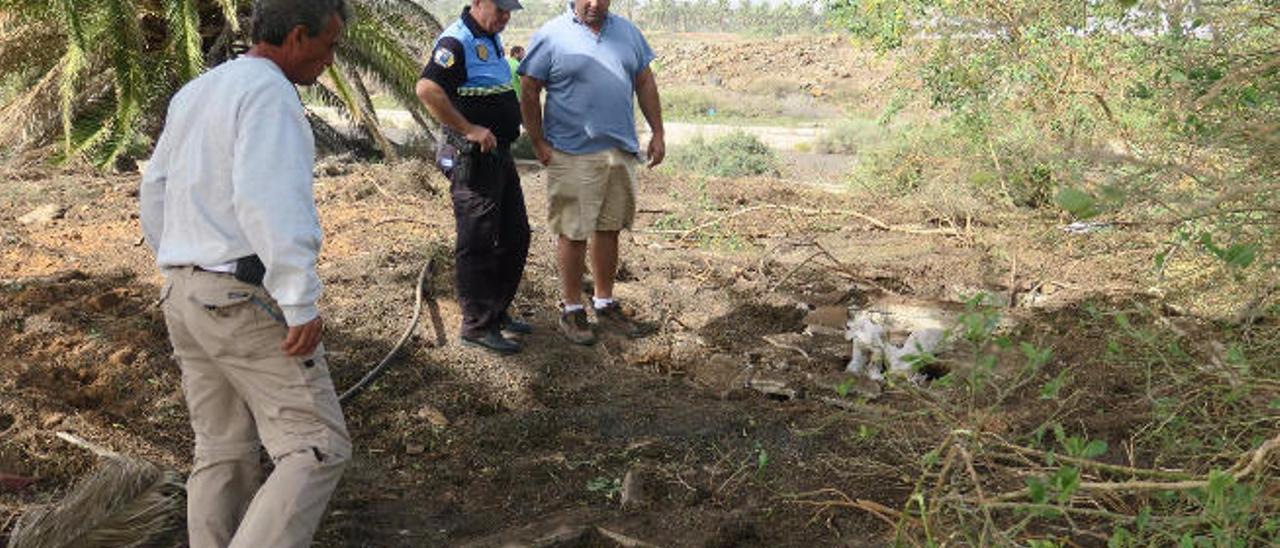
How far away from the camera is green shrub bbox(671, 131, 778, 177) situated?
16422 mm

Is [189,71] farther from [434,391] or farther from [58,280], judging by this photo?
[434,391]

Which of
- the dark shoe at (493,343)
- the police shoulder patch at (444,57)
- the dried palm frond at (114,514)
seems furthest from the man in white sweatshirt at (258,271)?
the dark shoe at (493,343)

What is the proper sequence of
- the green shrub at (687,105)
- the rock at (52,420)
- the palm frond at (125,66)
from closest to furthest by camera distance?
the rock at (52,420)
the palm frond at (125,66)
the green shrub at (687,105)

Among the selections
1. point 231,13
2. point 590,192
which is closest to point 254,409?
point 590,192

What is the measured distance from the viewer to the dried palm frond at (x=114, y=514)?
11.3 ft

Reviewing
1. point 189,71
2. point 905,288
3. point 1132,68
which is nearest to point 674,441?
point 905,288

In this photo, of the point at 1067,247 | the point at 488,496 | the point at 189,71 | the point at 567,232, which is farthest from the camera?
the point at 189,71

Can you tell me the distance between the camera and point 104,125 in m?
9.73

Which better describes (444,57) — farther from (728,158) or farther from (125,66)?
(728,158)

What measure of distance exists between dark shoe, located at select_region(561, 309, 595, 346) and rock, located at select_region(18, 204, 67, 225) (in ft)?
15.1

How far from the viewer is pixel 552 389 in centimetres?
542

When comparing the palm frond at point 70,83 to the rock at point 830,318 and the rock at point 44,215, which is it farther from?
the rock at point 830,318

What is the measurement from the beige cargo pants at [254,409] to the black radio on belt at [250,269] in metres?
0.02

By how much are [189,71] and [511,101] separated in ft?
16.9
